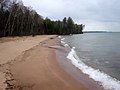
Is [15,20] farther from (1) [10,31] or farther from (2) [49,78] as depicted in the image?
(2) [49,78]

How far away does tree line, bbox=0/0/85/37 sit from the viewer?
Answer: 6900 centimetres

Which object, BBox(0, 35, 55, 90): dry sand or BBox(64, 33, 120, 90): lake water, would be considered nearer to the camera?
BBox(0, 35, 55, 90): dry sand

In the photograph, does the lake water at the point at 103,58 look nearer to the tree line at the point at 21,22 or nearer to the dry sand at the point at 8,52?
the dry sand at the point at 8,52

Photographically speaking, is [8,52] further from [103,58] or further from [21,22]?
[21,22]

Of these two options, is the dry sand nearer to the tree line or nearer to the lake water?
the lake water

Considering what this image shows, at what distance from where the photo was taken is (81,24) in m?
200

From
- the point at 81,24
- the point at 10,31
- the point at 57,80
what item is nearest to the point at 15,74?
the point at 57,80

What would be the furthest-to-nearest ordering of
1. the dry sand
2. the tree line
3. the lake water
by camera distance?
the tree line → the lake water → the dry sand

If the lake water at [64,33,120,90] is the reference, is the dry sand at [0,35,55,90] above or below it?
above

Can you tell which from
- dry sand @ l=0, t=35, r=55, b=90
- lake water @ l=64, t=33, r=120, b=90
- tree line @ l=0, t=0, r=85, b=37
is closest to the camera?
dry sand @ l=0, t=35, r=55, b=90

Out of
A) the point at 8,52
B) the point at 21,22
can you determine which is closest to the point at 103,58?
the point at 8,52

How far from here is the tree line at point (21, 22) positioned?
6900cm

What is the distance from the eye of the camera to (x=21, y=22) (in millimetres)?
85688

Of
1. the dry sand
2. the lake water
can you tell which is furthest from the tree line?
the lake water
